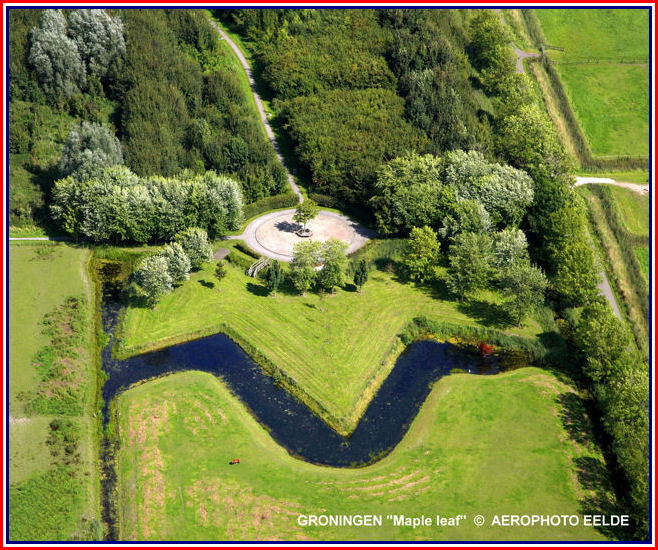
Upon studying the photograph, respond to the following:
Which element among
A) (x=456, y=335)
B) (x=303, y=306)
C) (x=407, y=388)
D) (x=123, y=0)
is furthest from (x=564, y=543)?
(x=123, y=0)

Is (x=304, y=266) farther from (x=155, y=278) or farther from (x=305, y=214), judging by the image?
(x=155, y=278)

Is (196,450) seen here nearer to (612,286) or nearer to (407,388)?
(407,388)

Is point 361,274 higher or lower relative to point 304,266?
lower

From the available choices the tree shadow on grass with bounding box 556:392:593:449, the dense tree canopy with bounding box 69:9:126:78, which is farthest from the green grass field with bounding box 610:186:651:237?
the dense tree canopy with bounding box 69:9:126:78

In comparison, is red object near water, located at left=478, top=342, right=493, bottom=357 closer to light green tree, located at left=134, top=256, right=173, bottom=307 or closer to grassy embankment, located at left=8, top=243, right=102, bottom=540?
light green tree, located at left=134, top=256, right=173, bottom=307

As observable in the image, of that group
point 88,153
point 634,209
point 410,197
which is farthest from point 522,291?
point 88,153

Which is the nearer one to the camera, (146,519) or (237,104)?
(146,519)
